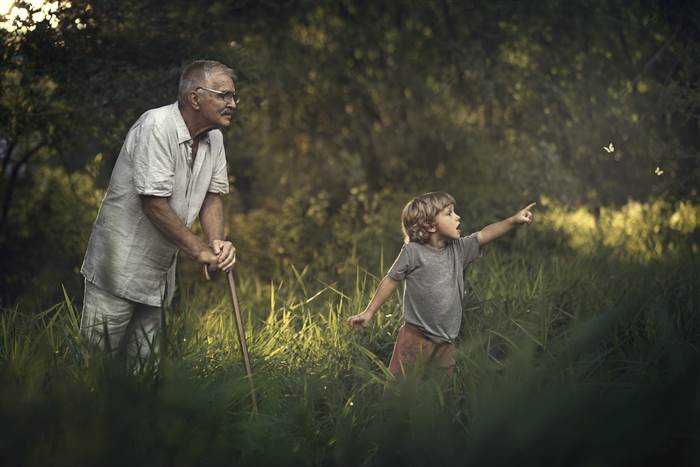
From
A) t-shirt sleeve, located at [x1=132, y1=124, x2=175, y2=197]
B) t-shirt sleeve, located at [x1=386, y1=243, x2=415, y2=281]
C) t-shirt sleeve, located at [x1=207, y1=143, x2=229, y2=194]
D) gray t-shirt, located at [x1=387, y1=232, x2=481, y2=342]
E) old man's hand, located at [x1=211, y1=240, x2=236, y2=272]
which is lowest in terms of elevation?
gray t-shirt, located at [x1=387, y1=232, x2=481, y2=342]

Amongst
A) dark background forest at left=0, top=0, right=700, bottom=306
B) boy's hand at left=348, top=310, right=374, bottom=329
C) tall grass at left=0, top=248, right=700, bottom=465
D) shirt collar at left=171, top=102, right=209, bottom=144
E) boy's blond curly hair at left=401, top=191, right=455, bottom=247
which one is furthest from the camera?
dark background forest at left=0, top=0, right=700, bottom=306

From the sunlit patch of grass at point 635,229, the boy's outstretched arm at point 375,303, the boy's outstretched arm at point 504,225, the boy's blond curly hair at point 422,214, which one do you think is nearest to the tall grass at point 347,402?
the boy's outstretched arm at point 375,303

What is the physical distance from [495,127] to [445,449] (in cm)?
822

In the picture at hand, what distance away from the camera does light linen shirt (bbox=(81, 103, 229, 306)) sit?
15.0 feet

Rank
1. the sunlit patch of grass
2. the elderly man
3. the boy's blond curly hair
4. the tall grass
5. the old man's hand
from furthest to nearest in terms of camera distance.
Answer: the sunlit patch of grass < the boy's blond curly hair < the elderly man < the old man's hand < the tall grass

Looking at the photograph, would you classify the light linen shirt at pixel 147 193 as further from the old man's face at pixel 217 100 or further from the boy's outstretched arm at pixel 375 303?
the boy's outstretched arm at pixel 375 303

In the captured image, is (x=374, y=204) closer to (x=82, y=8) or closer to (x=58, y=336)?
(x=82, y=8)

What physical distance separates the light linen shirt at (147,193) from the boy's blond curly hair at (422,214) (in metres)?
1.03

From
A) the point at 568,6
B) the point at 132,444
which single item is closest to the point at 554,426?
the point at 132,444

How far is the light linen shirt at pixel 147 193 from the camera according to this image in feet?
15.0

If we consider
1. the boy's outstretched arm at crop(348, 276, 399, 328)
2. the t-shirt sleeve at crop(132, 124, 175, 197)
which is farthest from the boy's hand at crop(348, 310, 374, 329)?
the t-shirt sleeve at crop(132, 124, 175, 197)

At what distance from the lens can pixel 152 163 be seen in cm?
455

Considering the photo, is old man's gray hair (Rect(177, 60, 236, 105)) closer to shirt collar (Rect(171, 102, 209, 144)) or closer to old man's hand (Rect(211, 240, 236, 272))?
shirt collar (Rect(171, 102, 209, 144))

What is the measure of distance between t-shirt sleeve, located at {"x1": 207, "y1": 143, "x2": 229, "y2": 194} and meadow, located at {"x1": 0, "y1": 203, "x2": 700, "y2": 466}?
2.56ft
